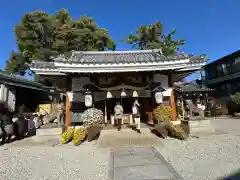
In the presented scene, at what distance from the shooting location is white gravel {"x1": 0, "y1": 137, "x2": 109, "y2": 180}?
424 centimetres

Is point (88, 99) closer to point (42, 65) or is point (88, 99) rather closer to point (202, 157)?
point (42, 65)

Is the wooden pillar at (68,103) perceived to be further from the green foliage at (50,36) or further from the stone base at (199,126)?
the green foliage at (50,36)

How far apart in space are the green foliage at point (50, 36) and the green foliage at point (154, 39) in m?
6.33

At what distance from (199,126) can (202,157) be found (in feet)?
13.3

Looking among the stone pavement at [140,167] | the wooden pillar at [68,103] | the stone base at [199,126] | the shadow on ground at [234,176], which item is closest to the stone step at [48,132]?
the wooden pillar at [68,103]

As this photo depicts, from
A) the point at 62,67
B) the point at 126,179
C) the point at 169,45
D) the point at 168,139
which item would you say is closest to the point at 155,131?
the point at 168,139

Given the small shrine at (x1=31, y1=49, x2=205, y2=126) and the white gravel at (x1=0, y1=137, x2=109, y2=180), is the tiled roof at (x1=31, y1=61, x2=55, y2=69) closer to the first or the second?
the small shrine at (x1=31, y1=49, x2=205, y2=126)

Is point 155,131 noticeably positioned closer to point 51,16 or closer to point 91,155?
point 91,155

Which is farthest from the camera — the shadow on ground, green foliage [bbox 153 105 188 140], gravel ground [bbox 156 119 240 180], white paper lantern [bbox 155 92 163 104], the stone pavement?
white paper lantern [bbox 155 92 163 104]

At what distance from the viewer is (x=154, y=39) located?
90.5 ft

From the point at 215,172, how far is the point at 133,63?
6.02 m

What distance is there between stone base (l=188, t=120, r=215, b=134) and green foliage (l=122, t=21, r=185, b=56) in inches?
740

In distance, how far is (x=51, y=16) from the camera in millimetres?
24531

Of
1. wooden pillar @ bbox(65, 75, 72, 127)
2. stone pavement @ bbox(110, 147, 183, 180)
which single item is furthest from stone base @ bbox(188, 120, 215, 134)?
wooden pillar @ bbox(65, 75, 72, 127)
